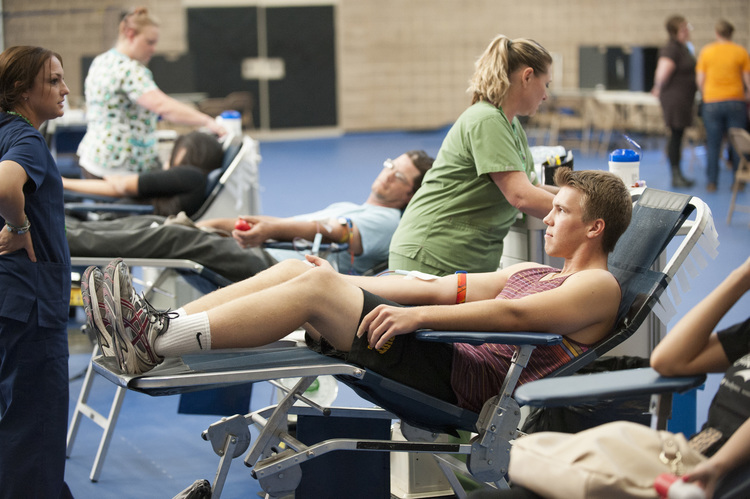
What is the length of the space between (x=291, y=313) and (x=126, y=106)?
285 centimetres

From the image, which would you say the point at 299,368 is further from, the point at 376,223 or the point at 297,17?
the point at 297,17

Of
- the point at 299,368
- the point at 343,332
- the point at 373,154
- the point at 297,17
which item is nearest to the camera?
the point at 299,368

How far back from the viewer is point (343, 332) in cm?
216

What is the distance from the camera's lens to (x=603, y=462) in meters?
1.49

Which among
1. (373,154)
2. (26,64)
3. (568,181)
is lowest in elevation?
(373,154)

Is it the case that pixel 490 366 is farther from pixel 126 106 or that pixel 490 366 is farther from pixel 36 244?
pixel 126 106

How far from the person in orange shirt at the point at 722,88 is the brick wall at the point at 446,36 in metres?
5.84

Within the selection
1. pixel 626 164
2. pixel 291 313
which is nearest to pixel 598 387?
Answer: pixel 291 313

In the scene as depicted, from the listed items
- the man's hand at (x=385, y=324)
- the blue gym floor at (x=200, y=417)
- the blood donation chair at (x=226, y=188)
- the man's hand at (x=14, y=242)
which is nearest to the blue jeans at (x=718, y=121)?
the blue gym floor at (x=200, y=417)

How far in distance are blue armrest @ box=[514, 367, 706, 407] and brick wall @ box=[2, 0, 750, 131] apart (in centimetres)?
1258

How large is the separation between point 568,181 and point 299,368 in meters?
0.89

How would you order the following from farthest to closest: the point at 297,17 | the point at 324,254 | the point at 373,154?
the point at 297,17 → the point at 373,154 → the point at 324,254

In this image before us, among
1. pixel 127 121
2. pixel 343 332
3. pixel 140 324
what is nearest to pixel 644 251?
pixel 343 332

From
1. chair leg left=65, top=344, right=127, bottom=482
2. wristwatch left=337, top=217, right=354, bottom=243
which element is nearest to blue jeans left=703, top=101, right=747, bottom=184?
wristwatch left=337, top=217, right=354, bottom=243
